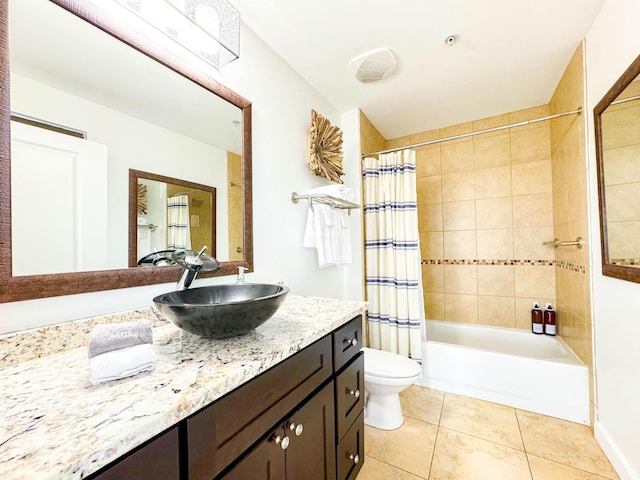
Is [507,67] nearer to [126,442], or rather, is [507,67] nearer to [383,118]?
[383,118]

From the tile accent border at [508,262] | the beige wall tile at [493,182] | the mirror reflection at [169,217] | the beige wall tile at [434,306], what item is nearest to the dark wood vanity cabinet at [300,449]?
the mirror reflection at [169,217]

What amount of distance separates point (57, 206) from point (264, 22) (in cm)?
131

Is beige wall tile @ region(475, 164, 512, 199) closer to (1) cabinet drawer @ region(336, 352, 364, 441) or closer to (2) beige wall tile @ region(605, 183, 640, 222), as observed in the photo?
(2) beige wall tile @ region(605, 183, 640, 222)

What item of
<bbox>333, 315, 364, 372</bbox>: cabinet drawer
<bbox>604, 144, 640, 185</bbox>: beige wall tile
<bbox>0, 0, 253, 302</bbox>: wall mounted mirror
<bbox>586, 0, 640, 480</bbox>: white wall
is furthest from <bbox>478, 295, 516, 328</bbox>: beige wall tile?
<bbox>0, 0, 253, 302</bbox>: wall mounted mirror

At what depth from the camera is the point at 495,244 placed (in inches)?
99.7

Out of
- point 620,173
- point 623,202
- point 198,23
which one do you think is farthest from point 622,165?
point 198,23

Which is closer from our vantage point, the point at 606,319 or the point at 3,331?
the point at 3,331

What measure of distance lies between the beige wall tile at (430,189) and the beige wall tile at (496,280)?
0.80 metres

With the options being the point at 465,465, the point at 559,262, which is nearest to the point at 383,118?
the point at 559,262

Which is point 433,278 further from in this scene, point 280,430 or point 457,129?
point 280,430

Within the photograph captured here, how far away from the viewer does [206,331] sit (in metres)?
0.72

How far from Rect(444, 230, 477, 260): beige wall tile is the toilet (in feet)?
4.60

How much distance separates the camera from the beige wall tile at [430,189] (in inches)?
109

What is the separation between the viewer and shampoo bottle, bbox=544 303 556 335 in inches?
87.7
